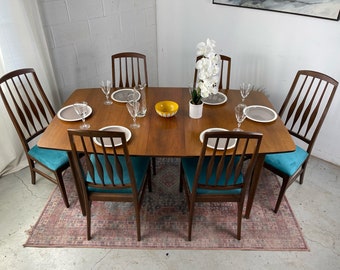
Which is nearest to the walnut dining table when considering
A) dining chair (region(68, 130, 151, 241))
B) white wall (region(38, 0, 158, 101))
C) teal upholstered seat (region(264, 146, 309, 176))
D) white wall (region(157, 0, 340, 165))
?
dining chair (region(68, 130, 151, 241))

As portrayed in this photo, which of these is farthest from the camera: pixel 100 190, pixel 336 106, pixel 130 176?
pixel 336 106

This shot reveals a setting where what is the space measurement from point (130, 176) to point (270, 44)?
183 cm

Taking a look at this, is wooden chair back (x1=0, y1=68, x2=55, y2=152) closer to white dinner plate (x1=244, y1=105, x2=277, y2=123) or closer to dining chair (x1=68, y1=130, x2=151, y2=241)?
dining chair (x1=68, y1=130, x2=151, y2=241)

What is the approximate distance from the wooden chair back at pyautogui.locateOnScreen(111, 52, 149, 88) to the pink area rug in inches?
40.0

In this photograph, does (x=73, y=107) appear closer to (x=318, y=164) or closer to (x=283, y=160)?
(x=283, y=160)

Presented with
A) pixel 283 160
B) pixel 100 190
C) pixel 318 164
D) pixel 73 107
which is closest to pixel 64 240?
pixel 100 190

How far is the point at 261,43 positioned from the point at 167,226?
1854 millimetres

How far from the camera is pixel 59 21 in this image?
2551 mm

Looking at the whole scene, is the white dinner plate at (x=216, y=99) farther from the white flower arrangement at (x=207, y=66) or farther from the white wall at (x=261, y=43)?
the white wall at (x=261, y=43)

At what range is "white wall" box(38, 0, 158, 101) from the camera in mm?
2560

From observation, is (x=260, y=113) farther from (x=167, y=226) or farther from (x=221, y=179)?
(x=167, y=226)

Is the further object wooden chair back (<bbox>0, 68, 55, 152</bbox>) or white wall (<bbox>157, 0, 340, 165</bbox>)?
white wall (<bbox>157, 0, 340, 165</bbox>)

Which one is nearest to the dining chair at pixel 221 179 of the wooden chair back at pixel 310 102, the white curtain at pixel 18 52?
the wooden chair back at pixel 310 102

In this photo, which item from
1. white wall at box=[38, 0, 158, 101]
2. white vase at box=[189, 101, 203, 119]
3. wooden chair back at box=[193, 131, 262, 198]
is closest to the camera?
wooden chair back at box=[193, 131, 262, 198]
